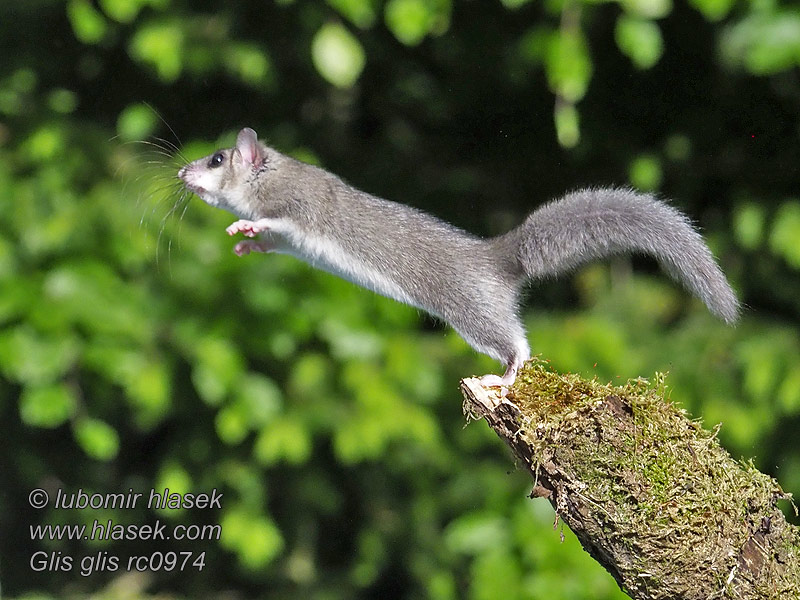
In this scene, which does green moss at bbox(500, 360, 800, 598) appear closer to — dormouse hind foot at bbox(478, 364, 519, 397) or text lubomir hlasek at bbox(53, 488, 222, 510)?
dormouse hind foot at bbox(478, 364, 519, 397)

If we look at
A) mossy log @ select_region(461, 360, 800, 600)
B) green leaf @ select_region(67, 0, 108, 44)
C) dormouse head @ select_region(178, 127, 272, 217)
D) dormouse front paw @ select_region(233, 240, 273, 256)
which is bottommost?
mossy log @ select_region(461, 360, 800, 600)

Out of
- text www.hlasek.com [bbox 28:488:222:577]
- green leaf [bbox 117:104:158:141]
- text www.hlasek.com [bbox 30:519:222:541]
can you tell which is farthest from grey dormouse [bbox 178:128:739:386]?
text www.hlasek.com [bbox 30:519:222:541]

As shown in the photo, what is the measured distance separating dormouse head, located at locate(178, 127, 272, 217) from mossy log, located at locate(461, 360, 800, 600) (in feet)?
2.39

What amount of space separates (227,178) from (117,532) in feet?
8.32

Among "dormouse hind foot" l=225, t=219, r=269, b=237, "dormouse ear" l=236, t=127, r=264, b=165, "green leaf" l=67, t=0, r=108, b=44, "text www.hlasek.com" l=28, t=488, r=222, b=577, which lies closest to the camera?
"dormouse hind foot" l=225, t=219, r=269, b=237

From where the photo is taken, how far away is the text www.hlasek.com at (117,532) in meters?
3.82

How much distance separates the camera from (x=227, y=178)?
74.0 inches

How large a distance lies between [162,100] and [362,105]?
3.10 ft

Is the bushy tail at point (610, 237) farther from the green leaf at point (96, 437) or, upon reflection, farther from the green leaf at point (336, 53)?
the green leaf at point (96, 437)

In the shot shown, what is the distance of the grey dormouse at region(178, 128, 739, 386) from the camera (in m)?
1.72

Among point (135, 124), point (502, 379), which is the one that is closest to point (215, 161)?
point (502, 379)

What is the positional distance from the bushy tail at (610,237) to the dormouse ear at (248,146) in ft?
1.85

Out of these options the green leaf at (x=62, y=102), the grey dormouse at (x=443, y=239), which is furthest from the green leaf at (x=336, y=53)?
the green leaf at (x=62, y=102)

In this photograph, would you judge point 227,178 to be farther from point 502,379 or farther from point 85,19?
point 85,19
